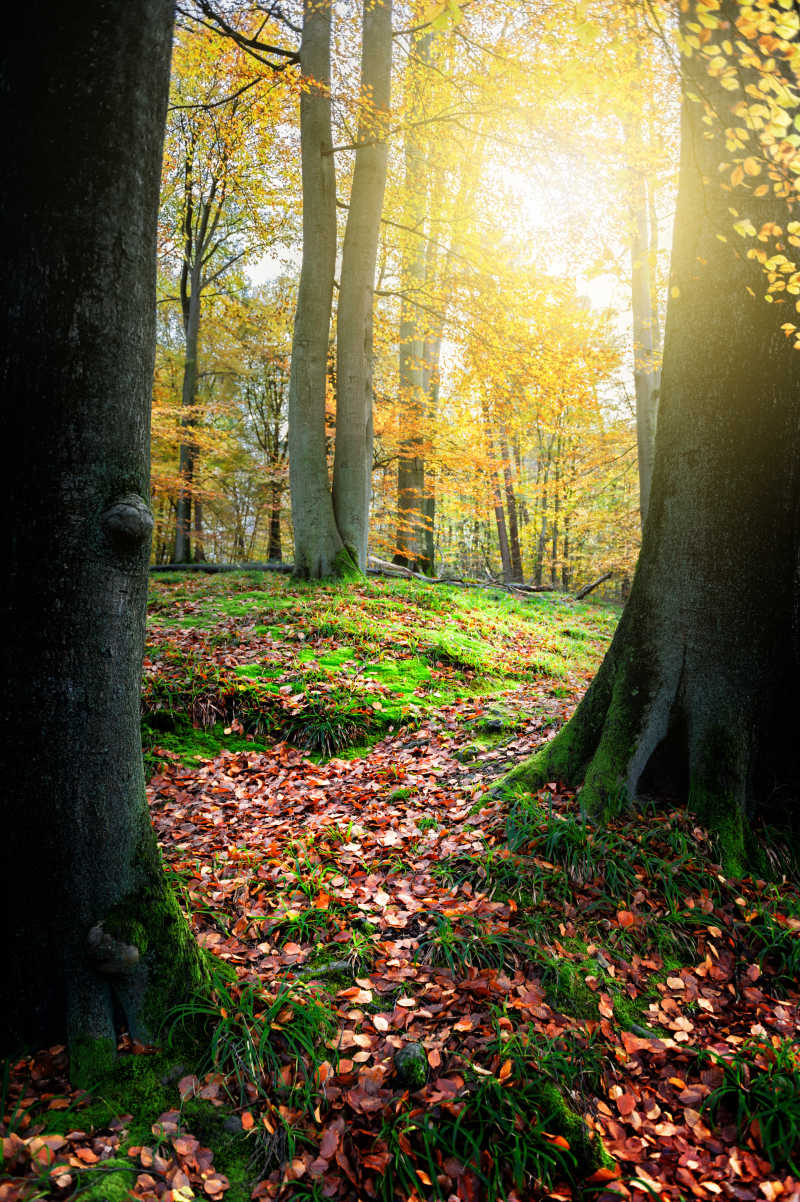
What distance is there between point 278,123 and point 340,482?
6.60 meters

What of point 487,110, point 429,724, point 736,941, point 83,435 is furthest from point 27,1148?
point 487,110

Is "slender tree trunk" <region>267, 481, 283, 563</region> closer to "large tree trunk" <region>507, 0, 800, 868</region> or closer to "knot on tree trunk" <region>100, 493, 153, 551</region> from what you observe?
"large tree trunk" <region>507, 0, 800, 868</region>

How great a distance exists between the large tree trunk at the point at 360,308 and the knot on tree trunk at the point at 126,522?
7504 millimetres

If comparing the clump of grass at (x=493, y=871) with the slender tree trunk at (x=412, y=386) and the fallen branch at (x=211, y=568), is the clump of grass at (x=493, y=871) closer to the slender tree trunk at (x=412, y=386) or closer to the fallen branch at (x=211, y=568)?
the fallen branch at (x=211, y=568)

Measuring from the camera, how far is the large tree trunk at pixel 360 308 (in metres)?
8.98

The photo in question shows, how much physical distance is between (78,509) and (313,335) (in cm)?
807

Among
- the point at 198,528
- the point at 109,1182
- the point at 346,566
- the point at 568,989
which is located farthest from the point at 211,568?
the point at 109,1182

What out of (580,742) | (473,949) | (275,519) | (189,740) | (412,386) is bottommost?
(473,949)

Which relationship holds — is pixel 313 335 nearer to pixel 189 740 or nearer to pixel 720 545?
pixel 189 740

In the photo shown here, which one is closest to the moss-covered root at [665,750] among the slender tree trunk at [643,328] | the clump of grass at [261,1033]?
the clump of grass at [261,1033]

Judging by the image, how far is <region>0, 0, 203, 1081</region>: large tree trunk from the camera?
6.04 feet

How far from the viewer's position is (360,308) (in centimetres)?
934

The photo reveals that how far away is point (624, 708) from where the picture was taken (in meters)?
3.62

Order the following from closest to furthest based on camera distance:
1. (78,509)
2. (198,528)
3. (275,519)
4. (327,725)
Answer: (78,509) → (327,725) → (275,519) → (198,528)
